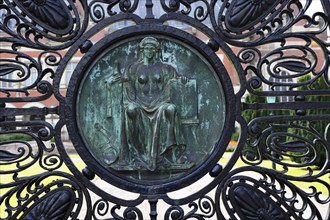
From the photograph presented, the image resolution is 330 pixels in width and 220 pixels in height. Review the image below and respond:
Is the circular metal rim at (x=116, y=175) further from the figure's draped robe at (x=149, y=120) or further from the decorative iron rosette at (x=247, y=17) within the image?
the decorative iron rosette at (x=247, y=17)

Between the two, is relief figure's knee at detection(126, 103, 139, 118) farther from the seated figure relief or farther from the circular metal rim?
the circular metal rim

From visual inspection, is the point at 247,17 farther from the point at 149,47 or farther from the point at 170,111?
the point at 170,111

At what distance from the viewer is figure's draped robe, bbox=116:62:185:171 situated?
2680mm

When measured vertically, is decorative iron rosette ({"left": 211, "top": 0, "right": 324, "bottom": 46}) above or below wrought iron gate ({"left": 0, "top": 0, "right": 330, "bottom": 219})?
above

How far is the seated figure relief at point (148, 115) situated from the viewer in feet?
8.80

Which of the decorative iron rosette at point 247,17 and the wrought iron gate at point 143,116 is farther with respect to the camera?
the decorative iron rosette at point 247,17

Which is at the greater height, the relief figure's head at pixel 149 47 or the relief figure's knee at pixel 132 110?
the relief figure's head at pixel 149 47

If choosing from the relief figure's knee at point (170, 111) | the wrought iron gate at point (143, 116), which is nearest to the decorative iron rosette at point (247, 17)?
the wrought iron gate at point (143, 116)

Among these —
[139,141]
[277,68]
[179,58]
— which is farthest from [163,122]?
[277,68]

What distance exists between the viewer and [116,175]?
8.82 ft

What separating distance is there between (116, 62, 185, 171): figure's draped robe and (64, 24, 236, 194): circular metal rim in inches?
6.1

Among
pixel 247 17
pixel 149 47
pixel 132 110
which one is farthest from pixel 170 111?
pixel 247 17

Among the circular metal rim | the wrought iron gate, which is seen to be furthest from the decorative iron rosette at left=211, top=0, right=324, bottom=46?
the circular metal rim

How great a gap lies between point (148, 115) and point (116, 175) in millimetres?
547
